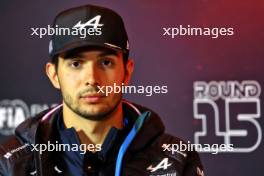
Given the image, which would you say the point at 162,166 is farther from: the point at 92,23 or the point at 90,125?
the point at 92,23

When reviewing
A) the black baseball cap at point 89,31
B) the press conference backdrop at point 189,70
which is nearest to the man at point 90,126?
the black baseball cap at point 89,31

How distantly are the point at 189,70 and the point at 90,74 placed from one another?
1.37 feet

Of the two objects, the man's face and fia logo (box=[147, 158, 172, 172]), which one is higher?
the man's face

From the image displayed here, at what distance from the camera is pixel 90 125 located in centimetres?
98

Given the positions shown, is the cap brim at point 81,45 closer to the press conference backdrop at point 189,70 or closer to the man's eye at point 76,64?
the man's eye at point 76,64

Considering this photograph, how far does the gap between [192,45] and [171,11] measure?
0.10 metres

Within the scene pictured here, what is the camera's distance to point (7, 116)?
1288 millimetres

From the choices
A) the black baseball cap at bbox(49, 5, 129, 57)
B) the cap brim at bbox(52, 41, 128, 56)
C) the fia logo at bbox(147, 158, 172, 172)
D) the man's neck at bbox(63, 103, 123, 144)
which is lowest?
the fia logo at bbox(147, 158, 172, 172)

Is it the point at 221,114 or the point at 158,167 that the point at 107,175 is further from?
the point at 221,114

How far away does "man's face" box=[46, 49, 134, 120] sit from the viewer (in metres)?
0.97

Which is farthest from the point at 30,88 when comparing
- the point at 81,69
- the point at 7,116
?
the point at 81,69

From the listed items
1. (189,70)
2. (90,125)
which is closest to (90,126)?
(90,125)

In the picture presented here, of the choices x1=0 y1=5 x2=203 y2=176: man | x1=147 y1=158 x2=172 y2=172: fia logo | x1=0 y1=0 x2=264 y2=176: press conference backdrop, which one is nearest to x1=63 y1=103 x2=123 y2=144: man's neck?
x1=0 y1=5 x2=203 y2=176: man

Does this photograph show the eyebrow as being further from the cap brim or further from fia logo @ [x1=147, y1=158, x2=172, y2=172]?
fia logo @ [x1=147, y1=158, x2=172, y2=172]
